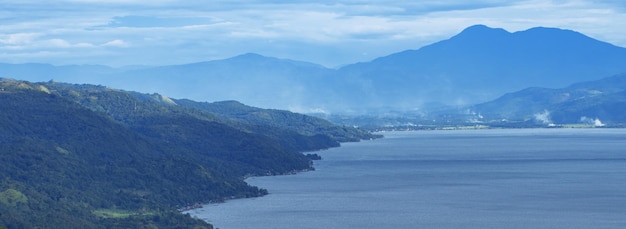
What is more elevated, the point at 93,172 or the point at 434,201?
the point at 93,172

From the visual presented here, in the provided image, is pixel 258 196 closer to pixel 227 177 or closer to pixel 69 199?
pixel 227 177

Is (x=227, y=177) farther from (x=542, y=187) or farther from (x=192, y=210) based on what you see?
(x=542, y=187)

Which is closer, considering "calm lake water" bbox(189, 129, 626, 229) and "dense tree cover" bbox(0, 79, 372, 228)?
"dense tree cover" bbox(0, 79, 372, 228)

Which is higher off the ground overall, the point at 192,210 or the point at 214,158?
the point at 214,158

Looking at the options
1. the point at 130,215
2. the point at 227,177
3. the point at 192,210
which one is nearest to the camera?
the point at 130,215

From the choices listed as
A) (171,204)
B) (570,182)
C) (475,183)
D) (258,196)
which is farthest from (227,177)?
(570,182)

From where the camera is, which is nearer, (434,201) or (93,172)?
(434,201)

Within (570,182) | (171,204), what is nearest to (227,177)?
(171,204)

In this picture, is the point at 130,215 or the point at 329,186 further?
the point at 329,186

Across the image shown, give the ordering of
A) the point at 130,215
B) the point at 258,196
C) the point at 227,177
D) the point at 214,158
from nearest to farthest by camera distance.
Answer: the point at 130,215, the point at 258,196, the point at 227,177, the point at 214,158

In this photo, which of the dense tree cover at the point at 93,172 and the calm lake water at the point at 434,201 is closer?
the dense tree cover at the point at 93,172
